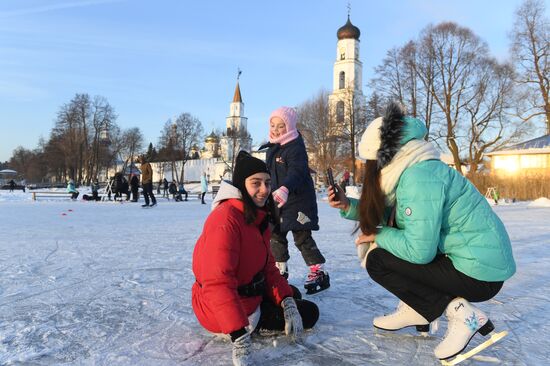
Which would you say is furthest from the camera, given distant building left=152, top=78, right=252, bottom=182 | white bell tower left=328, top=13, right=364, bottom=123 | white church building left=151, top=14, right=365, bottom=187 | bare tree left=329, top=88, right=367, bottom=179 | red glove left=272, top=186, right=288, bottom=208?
distant building left=152, top=78, right=252, bottom=182

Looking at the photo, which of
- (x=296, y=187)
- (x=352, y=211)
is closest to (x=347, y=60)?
(x=296, y=187)

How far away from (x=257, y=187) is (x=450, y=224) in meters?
0.97

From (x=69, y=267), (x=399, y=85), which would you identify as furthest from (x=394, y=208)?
(x=399, y=85)

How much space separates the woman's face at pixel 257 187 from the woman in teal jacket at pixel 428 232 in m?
0.51

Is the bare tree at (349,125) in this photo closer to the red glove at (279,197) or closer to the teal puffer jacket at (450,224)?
the red glove at (279,197)

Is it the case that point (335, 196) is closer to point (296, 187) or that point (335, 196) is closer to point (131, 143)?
point (296, 187)

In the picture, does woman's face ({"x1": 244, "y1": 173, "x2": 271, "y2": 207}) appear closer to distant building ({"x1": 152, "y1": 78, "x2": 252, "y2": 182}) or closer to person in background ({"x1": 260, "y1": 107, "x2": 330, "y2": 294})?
person in background ({"x1": 260, "y1": 107, "x2": 330, "y2": 294})

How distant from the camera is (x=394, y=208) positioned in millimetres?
2256

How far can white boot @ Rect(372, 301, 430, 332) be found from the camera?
234cm

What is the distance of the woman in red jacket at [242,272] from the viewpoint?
2.00 meters

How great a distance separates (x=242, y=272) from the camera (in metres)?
2.30

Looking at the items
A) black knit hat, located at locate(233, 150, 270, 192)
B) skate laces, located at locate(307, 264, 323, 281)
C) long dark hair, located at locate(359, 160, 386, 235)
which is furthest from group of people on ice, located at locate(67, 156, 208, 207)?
long dark hair, located at locate(359, 160, 386, 235)

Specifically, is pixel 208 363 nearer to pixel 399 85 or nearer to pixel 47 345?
pixel 47 345

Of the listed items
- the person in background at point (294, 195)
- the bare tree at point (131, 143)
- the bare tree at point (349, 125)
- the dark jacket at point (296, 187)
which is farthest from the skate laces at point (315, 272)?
the bare tree at point (131, 143)
